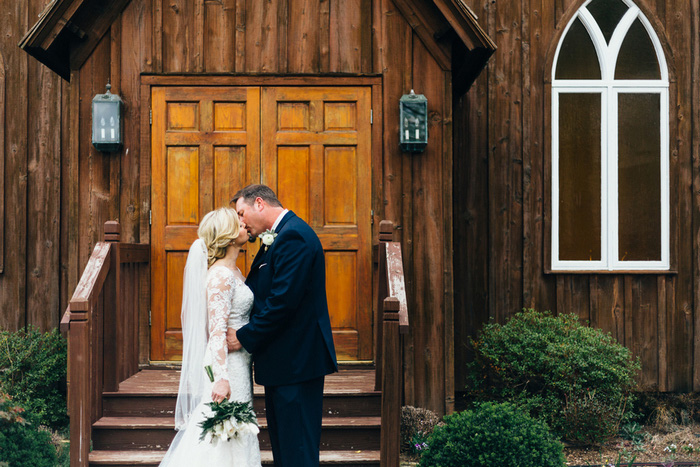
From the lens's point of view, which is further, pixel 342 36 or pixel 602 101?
pixel 602 101

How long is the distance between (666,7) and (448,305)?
4.50m

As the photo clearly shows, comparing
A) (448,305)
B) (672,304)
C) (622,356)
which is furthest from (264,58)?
(672,304)

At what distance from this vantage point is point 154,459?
467 centimetres

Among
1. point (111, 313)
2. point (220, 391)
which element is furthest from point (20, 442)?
point (220, 391)

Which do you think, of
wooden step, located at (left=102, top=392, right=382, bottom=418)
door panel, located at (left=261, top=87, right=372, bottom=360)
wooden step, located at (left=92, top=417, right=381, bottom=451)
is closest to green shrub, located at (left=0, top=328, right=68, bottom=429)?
wooden step, located at (left=102, top=392, right=382, bottom=418)

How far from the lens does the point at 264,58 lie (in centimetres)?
581

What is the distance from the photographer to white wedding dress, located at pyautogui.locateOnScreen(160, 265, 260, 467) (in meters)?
3.66

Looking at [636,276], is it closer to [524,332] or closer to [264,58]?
[524,332]

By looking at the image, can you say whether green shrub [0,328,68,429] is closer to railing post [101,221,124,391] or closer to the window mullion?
railing post [101,221,124,391]

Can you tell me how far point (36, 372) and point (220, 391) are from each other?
3284 millimetres

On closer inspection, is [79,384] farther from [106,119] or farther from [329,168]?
[329,168]

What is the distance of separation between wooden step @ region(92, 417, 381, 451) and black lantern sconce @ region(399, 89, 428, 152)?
245 cm

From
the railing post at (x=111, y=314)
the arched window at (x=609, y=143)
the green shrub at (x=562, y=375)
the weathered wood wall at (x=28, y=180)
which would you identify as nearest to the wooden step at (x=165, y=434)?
the railing post at (x=111, y=314)

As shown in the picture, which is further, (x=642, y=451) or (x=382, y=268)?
(x=642, y=451)
